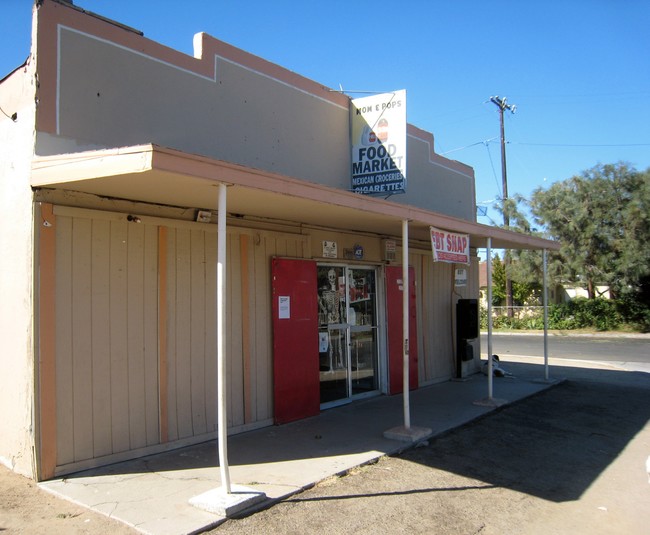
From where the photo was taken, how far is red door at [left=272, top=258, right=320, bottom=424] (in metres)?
7.16

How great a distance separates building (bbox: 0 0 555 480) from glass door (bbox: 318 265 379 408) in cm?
4

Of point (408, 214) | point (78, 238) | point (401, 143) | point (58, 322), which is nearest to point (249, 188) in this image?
point (78, 238)

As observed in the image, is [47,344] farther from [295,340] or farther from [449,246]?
[449,246]

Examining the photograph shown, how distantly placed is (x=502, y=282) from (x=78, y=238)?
117ft

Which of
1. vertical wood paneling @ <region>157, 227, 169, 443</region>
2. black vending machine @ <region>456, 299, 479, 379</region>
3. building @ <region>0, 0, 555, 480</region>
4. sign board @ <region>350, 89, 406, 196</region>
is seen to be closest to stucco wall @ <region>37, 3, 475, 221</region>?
building @ <region>0, 0, 555, 480</region>

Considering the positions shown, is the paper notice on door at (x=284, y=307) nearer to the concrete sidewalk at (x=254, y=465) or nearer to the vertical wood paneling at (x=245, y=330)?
the vertical wood paneling at (x=245, y=330)

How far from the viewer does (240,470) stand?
5.36 m

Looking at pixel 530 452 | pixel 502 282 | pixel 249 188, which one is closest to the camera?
pixel 249 188

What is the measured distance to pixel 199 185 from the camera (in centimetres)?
471

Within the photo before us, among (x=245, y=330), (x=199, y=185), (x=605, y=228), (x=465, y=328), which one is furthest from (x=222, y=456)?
(x=605, y=228)

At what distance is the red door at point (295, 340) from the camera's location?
7164 millimetres

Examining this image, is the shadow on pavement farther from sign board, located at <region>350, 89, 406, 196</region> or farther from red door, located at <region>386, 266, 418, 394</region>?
sign board, located at <region>350, 89, 406, 196</region>

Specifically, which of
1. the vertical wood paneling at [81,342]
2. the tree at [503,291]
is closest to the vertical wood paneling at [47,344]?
the vertical wood paneling at [81,342]

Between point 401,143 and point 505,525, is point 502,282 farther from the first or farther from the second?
point 505,525
